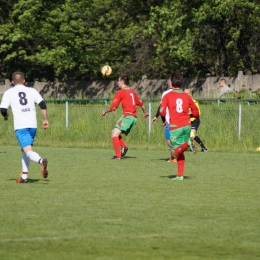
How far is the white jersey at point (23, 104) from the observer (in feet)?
45.6

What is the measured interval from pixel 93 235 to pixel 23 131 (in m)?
5.50

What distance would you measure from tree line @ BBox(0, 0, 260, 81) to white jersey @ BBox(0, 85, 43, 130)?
28543mm

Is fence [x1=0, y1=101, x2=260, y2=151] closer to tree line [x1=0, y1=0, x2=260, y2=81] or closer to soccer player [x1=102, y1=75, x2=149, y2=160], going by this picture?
soccer player [x1=102, y1=75, x2=149, y2=160]

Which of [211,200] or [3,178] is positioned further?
[3,178]

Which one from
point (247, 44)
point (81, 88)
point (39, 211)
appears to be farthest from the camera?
point (81, 88)

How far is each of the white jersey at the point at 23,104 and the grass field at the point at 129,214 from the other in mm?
1044

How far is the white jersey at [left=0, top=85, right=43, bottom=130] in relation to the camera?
13906mm

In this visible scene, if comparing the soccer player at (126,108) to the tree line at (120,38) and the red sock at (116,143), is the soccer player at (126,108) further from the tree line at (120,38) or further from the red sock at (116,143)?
the tree line at (120,38)

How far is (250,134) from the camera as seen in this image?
27078 mm

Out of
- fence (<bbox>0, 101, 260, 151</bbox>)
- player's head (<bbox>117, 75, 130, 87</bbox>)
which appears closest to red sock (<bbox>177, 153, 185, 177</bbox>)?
player's head (<bbox>117, 75, 130, 87</bbox>)

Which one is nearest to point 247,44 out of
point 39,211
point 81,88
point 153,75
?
point 153,75

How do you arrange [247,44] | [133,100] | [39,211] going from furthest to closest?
1. [247,44]
2. [133,100]
3. [39,211]

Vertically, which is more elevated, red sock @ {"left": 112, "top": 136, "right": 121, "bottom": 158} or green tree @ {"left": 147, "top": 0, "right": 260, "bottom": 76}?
green tree @ {"left": 147, "top": 0, "right": 260, "bottom": 76}

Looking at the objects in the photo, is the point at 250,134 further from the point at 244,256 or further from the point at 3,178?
the point at 244,256
